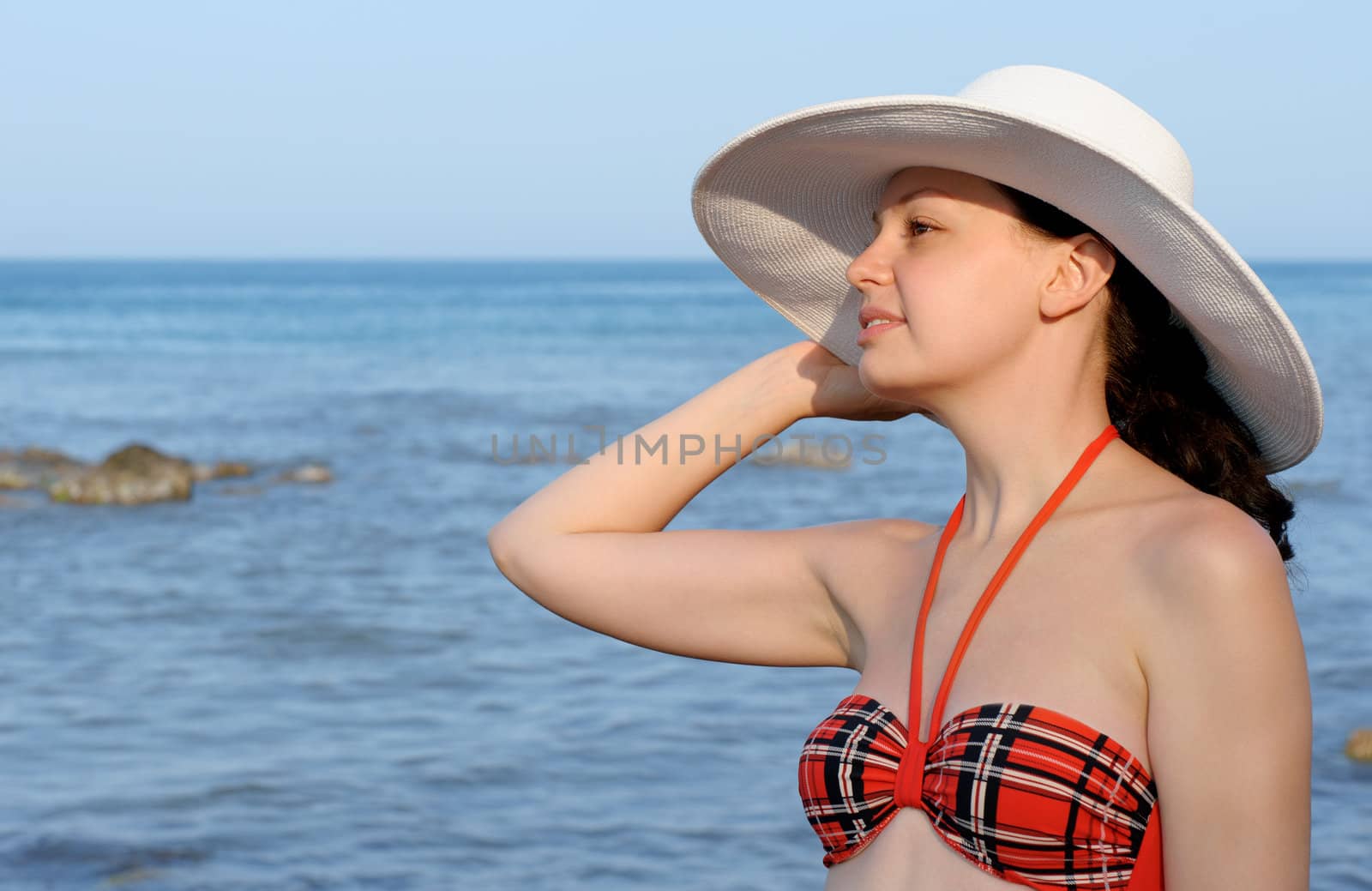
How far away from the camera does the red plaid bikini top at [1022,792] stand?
1812 mm

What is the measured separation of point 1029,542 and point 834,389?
0.60 m

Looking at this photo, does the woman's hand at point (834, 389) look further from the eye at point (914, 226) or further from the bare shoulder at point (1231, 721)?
the bare shoulder at point (1231, 721)

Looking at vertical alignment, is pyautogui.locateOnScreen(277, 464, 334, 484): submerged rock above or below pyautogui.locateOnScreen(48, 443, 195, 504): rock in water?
below

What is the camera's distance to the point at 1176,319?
2193 millimetres

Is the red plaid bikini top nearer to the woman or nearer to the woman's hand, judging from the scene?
the woman

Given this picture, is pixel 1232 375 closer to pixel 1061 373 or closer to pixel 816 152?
pixel 1061 373

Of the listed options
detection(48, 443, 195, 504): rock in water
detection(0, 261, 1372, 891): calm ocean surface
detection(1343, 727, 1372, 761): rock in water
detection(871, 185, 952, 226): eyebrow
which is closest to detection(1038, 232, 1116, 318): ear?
detection(871, 185, 952, 226): eyebrow

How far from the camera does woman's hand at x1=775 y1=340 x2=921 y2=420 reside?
2570 millimetres

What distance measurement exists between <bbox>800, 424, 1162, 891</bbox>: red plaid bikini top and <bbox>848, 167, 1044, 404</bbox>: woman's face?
14.3 inches

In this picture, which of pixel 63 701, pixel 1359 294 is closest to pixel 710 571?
pixel 63 701

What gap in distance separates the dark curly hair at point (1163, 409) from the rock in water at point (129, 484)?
13839 millimetres

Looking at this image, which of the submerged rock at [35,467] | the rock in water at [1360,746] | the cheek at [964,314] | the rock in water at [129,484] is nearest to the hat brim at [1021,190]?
the cheek at [964,314]

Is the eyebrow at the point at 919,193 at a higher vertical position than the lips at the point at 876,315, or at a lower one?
higher

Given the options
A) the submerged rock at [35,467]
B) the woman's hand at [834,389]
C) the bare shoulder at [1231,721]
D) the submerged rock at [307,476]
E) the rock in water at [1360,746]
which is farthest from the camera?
the submerged rock at [307,476]
